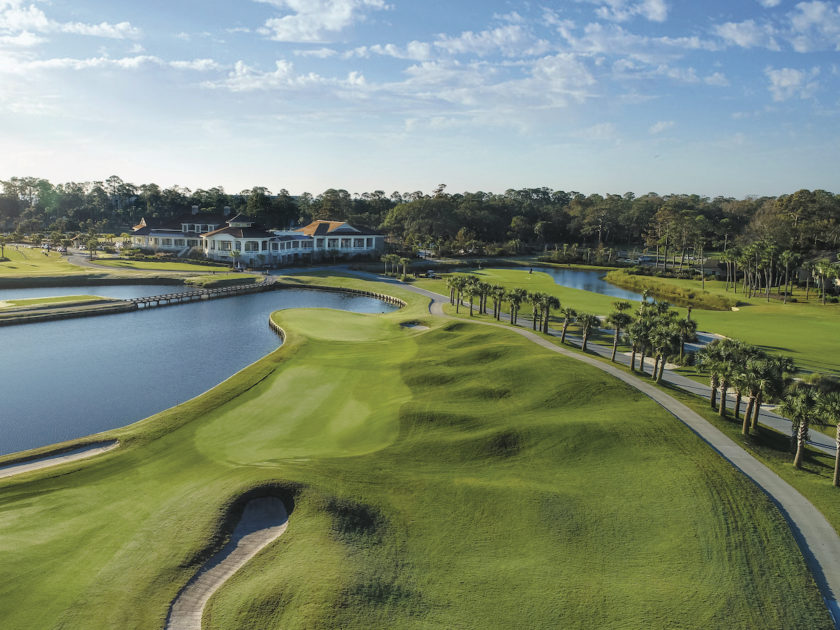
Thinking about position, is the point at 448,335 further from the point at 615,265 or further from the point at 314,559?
the point at 615,265

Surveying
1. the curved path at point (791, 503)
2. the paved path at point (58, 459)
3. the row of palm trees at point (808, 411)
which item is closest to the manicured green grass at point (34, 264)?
the paved path at point (58, 459)

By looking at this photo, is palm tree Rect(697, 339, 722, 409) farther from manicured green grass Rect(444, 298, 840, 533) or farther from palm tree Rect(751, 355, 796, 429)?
palm tree Rect(751, 355, 796, 429)

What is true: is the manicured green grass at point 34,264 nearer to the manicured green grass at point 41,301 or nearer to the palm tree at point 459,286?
the manicured green grass at point 41,301

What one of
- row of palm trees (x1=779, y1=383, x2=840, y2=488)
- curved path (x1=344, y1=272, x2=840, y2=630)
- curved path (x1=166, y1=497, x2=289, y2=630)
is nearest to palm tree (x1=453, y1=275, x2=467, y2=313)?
curved path (x1=344, y1=272, x2=840, y2=630)

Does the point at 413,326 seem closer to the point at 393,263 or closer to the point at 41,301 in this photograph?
the point at 41,301

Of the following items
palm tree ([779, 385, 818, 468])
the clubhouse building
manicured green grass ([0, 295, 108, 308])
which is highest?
the clubhouse building
